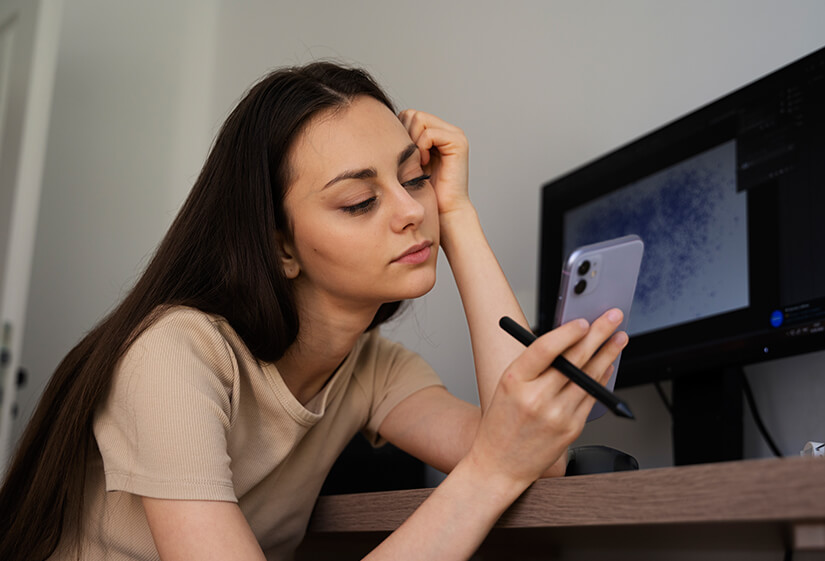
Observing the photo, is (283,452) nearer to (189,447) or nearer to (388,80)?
(189,447)

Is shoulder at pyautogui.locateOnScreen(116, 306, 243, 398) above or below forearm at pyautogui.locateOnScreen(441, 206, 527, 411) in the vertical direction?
below

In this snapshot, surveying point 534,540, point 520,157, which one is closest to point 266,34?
point 520,157

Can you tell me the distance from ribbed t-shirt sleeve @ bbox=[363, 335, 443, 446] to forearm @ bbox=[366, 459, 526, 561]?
52cm

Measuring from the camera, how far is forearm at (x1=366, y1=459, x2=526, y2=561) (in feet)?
2.34

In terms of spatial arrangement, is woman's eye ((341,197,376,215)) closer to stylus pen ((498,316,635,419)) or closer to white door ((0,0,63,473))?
stylus pen ((498,316,635,419))

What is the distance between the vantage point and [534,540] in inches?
34.3

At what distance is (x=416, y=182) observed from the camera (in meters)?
1.10

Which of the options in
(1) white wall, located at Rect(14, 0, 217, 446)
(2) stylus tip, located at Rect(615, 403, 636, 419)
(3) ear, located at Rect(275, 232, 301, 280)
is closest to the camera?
(2) stylus tip, located at Rect(615, 403, 636, 419)

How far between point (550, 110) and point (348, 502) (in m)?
1.12

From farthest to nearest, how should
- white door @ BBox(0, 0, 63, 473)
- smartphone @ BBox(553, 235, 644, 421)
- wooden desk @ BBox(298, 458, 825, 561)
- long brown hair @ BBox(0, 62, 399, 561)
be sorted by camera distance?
white door @ BBox(0, 0, 63, 473) < long brown hair @ BBox(0, 62, 399, 561) < smartphone @ BBox(553, 235, 644, 421) < wooden desk @ BBox(298, 458, 825, 561)

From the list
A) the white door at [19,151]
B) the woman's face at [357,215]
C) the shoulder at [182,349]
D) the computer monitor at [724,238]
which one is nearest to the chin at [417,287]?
the woman's face at [357,215]

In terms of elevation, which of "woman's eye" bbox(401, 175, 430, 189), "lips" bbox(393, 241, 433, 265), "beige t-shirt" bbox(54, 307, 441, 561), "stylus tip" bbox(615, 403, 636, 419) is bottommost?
"beige t-shirt" bbox(54, 307, 441, 561)

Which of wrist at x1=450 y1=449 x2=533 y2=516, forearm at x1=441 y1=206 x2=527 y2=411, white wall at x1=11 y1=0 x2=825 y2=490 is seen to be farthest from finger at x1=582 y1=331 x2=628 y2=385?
white wall at x1=11 y1=0 x2=825 y2=490

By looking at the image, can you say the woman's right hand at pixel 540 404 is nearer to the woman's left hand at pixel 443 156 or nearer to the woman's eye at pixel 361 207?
the woman's eye at pixel 361 207
